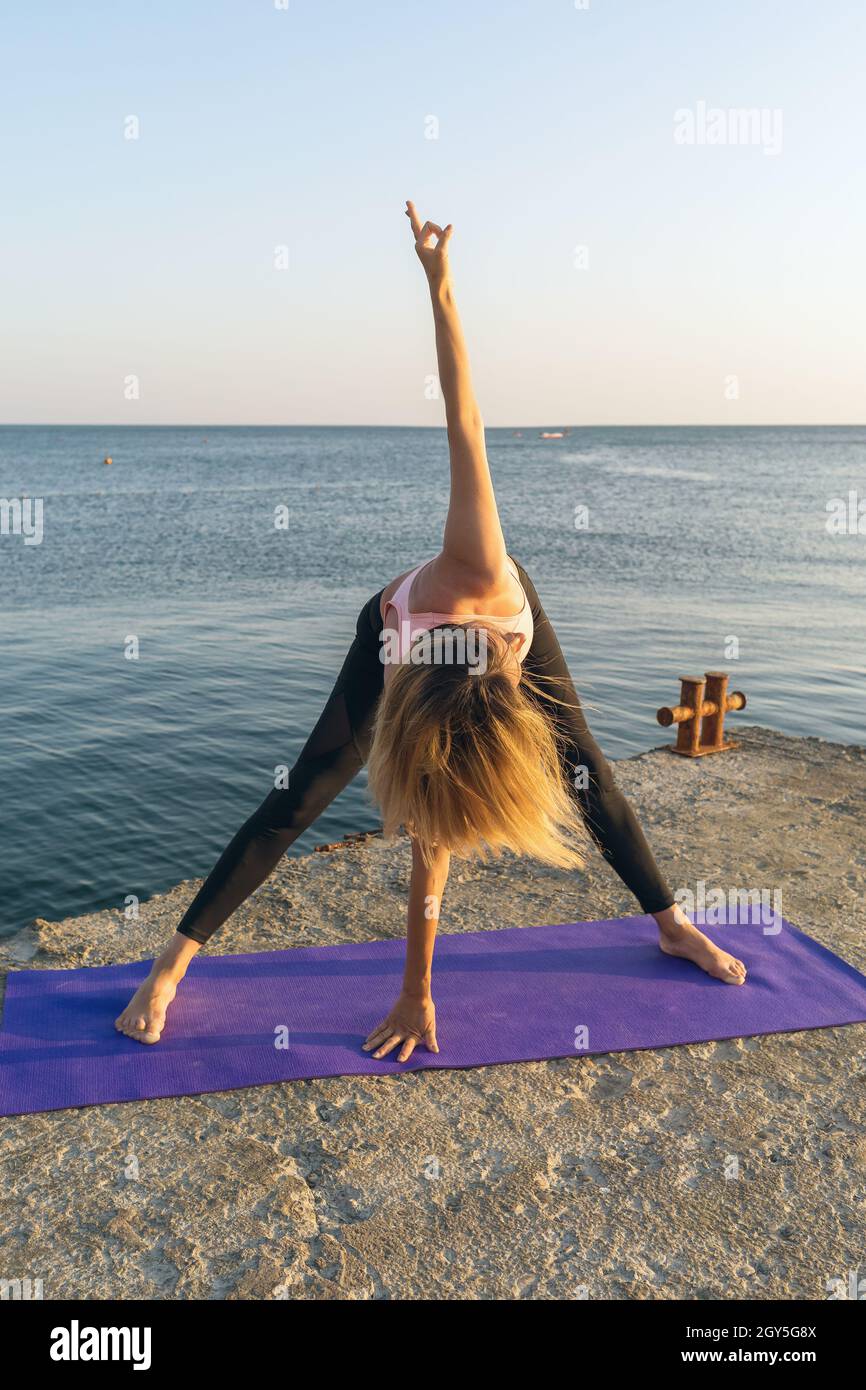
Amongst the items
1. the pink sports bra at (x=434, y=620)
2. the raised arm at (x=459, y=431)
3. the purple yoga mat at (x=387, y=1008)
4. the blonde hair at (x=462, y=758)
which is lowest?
the purple yoga mat at (x=387, y=1008)

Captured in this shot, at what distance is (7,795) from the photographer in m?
8.20

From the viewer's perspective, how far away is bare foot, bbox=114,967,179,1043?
11.9ft

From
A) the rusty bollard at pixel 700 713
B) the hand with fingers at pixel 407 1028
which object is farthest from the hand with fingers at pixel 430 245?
the rusty bollard at pixel 700 713

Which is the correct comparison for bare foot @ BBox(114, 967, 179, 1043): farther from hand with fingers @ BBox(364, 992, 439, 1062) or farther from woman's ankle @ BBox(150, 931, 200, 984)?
hand with fingers @ BBox(364, 992, 439, 1062)

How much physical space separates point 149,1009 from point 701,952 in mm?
2145

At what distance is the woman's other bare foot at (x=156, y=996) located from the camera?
3646 millimetres

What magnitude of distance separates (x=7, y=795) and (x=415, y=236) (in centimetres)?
641

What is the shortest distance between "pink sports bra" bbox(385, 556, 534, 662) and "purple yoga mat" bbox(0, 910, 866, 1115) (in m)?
1.38

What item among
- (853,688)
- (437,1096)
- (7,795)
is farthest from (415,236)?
(853,688)

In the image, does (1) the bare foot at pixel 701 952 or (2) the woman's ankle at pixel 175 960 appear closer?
(2) the woman's ankle at pixel 175 960

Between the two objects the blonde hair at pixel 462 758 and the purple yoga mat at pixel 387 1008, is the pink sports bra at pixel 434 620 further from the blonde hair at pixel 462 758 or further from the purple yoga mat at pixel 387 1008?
the purple yoga mat at pixel 387 1008

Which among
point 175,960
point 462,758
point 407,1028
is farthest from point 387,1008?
point 462,758
